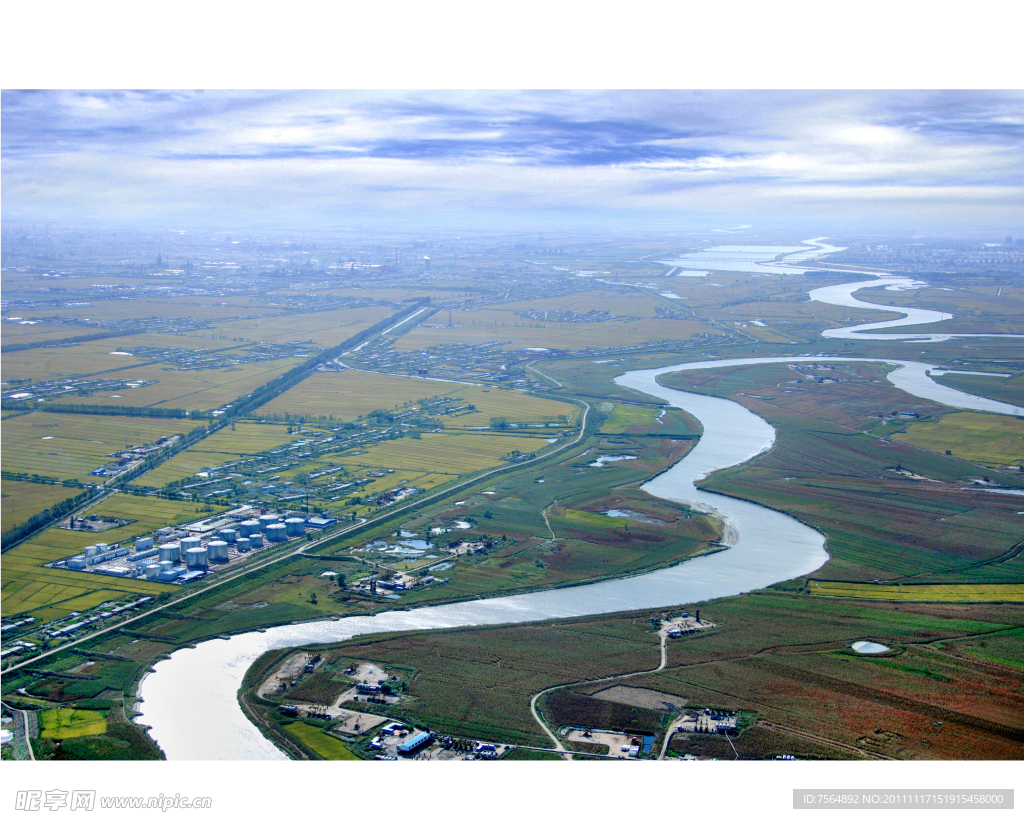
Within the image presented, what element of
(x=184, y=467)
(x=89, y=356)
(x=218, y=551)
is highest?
(x=89, y=356)

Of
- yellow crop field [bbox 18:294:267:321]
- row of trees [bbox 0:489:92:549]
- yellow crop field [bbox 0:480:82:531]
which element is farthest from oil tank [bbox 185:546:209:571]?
yellow crop field [bbox 18:294:267:321]

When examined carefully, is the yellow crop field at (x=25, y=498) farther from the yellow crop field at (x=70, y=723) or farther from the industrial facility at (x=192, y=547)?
the yellow crop field at (x=70, y=723)

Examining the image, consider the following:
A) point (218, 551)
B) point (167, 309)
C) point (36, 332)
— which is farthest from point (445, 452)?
Result: point (167, 309)

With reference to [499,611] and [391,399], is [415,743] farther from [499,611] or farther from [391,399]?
[391,399]

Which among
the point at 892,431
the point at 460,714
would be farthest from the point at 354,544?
the point at 892,431

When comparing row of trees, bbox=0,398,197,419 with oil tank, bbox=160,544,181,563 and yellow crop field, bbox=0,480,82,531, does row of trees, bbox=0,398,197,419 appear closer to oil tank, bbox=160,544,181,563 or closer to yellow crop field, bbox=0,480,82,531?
yellow crop field, bbox=0,480,82,531

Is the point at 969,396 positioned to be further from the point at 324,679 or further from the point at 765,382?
the point at 324,679
